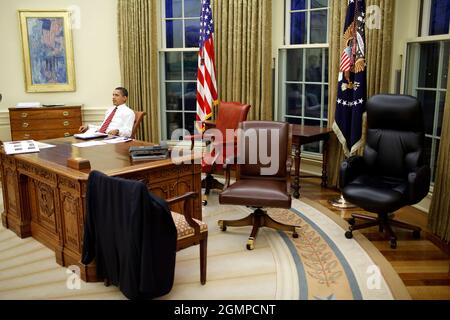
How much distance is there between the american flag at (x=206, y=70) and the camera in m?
5.66

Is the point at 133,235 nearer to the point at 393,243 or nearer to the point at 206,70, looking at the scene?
the point at 393,243

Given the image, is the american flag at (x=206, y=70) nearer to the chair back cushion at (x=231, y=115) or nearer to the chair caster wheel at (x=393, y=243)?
the chair back cushion at (x=231, y=115)

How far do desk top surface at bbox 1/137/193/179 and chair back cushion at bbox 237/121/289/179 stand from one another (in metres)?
0.90

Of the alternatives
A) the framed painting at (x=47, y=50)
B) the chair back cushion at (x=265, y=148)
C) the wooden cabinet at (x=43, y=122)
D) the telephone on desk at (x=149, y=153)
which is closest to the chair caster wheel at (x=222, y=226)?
the chair back cushion at (x=265, y=148)

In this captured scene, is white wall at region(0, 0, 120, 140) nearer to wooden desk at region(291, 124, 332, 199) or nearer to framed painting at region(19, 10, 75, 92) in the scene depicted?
framed painting at region(19, 10, 75, 92)

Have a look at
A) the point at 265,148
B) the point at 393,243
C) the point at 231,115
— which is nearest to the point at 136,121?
the point at 231,115

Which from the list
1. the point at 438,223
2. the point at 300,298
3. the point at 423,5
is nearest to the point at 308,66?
the point at 423,5

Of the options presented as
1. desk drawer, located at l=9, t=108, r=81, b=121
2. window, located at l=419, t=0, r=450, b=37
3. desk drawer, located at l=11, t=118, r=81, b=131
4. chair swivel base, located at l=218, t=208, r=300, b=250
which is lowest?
chair swivel base, located at l=218, t=208, r=300, b=250

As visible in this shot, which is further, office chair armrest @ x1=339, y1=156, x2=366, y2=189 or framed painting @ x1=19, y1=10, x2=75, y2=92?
framed painting @ x1=19, y1=10, x2=75, y2=92

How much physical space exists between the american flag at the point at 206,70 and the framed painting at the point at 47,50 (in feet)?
7.18

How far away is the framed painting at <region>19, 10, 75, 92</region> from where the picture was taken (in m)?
6.50

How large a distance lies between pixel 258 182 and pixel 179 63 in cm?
319

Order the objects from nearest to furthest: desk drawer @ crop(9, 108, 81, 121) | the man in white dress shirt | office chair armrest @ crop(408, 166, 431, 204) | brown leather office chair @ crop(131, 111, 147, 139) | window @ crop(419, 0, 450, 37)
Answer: office chair armrest @ crop(408, 166, 431, 204) → window @ crop(419, 0, 450, 37) → the man in white dress shirt → brown leather office chair @ crop(131, 111, 147, 139) → desk drawer @ crop(9, 108, 81, 121)

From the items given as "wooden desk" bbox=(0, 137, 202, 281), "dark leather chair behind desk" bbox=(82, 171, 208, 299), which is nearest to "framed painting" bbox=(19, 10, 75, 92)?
"wooden desk" bbox=(0, 137, 202, 281)
